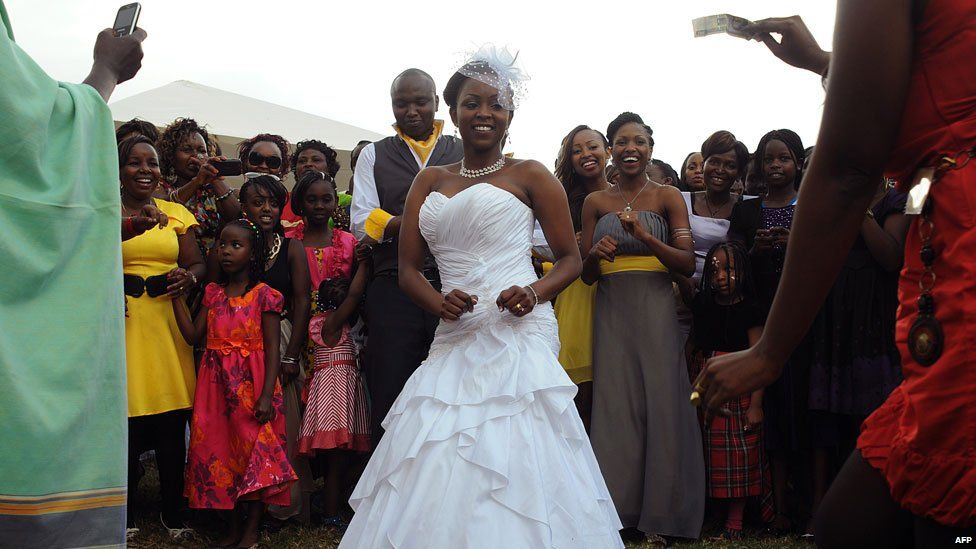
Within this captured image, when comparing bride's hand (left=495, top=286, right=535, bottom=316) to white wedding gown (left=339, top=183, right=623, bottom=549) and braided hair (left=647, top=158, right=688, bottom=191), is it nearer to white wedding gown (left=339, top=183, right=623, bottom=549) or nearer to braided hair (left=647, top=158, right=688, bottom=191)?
white wedding gown (left=339, top=183, right=623, bottom=549)

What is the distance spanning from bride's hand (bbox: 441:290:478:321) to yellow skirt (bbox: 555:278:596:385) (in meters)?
1.98

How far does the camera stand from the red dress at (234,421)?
17.8 feet

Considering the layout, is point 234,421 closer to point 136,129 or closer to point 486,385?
point 486,385

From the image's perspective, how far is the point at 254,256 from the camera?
6012mm

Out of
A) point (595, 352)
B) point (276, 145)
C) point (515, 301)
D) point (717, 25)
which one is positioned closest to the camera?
point (717, 25)

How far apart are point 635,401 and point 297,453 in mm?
2247

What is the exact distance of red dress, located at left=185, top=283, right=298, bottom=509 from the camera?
5.41 meters

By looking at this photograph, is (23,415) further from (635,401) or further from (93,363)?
(635,401)

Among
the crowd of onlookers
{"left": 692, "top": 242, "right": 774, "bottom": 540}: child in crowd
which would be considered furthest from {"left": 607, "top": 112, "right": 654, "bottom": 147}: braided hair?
{"left": 692, "top": 242, "right": 774, "bottom": 540}: child in crowd

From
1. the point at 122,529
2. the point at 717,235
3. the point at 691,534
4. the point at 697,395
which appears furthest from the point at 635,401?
the point at 697,395

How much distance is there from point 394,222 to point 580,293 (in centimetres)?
147

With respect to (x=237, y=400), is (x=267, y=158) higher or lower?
higher

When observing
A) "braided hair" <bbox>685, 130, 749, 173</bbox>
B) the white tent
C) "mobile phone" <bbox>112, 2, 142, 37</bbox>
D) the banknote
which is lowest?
the banknote

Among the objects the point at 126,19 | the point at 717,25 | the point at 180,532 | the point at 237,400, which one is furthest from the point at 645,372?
the point at 126,19
